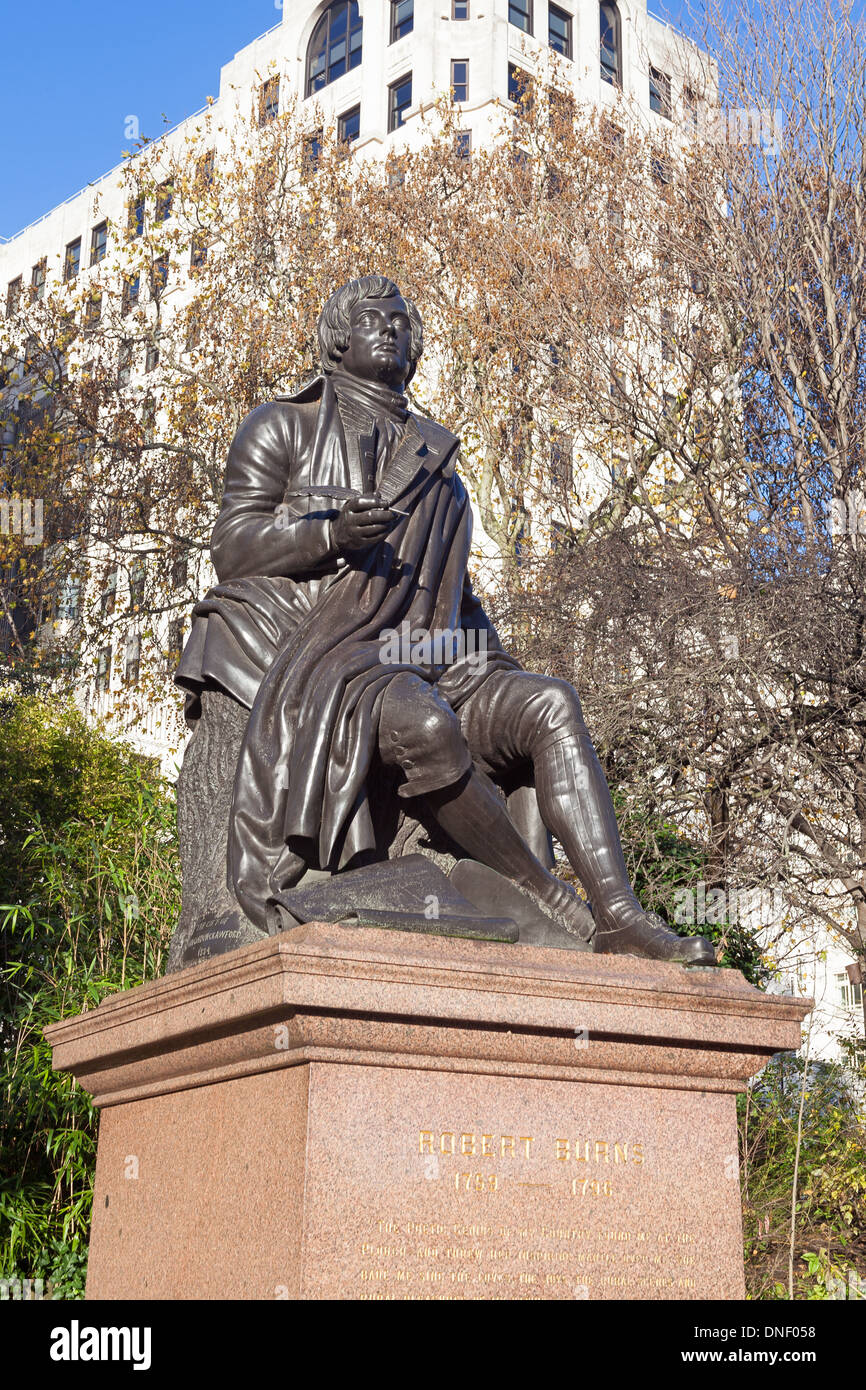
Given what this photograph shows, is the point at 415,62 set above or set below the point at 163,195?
above

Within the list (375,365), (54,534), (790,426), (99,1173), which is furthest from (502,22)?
(99,1173)

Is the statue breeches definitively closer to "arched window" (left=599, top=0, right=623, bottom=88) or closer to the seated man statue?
the seated man statue

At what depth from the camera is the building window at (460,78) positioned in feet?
102

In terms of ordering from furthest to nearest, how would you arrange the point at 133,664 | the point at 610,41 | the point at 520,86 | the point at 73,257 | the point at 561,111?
1. the point at 73,257
2. the point at 610,41
3. the point at 520,86
4. the point at 133,664
5. the point at 561,111

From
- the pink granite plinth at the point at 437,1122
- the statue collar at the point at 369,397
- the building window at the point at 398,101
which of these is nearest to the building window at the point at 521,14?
the building window at the point at 398,101

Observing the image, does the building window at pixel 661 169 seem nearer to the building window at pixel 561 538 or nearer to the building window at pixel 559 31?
the building window at pixel 561 538

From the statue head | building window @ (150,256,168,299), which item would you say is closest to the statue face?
the statue head

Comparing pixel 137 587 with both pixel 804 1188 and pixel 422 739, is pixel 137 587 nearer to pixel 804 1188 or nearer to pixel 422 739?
pixel 804 1188

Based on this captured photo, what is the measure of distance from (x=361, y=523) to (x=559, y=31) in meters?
31.7

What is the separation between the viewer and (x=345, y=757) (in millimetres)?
4844

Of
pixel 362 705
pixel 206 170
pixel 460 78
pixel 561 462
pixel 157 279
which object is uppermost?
pixel 460 78

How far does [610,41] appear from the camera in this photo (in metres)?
33.9

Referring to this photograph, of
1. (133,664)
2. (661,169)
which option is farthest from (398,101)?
(133,664)

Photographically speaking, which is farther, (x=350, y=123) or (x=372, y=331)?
(x=350, y=123)
